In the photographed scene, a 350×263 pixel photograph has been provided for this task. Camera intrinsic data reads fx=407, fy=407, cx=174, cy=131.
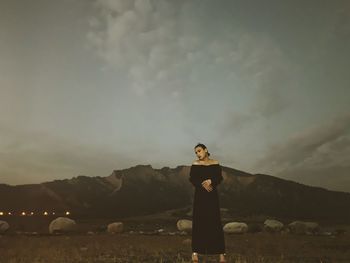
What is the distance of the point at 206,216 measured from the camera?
1081cm

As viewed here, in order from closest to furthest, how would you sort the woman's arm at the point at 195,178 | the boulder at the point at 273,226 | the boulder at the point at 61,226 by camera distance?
the woman's arm at the point at 195,178, the boulder at the point at 61,226, the boulder at the point at 273,226

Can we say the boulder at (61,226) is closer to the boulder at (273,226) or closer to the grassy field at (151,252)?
the grassy field at (151,252)

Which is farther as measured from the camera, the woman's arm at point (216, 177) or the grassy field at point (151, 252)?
the grassy field at point (151, 252)

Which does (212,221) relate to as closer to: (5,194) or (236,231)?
(236,231)

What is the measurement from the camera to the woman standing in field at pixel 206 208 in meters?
10.5

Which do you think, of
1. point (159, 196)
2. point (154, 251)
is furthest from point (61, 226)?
point (159, 196)

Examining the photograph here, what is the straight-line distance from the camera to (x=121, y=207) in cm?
12044

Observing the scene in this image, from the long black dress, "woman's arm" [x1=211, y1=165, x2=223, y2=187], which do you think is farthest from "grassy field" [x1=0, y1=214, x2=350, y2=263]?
"woman's arm" [x1=211, y1=165, x2=223, y2=187]

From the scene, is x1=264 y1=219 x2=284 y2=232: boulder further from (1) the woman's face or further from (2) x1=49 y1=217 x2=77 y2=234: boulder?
(1) the woman's face

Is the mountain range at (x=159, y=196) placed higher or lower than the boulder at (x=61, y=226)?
higher

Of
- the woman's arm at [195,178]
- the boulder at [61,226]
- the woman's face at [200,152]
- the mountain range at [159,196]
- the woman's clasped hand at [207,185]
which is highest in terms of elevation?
the mountain range at [159,196]

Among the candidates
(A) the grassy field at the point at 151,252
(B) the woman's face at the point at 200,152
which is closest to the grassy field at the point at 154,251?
(A) the grassy field at the point at 151,252

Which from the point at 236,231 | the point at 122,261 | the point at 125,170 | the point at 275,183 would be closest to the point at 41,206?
the point at 125,170

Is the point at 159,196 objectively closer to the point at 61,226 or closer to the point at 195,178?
the point at 61,226
